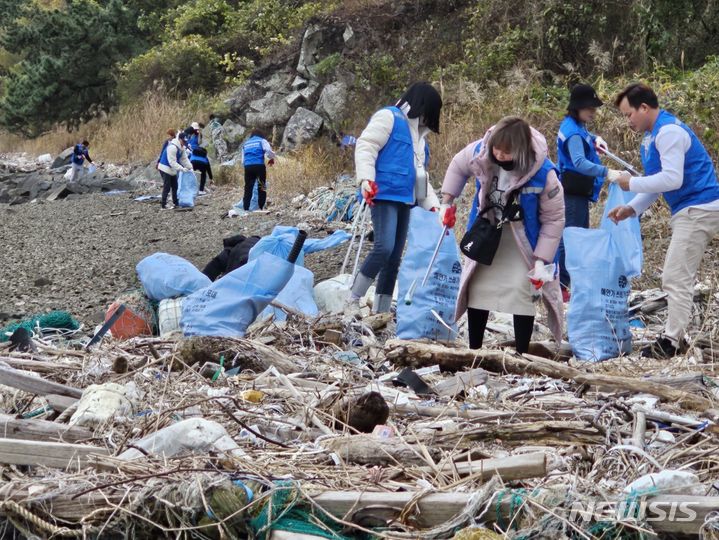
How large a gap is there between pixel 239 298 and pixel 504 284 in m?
1.68

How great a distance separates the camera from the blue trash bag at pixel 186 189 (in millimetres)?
18328

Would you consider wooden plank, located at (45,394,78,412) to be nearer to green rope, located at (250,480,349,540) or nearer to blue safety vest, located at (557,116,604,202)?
green rope, located at (250,480,349,540)

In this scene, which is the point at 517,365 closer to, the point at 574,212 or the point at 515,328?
the point at 515,328

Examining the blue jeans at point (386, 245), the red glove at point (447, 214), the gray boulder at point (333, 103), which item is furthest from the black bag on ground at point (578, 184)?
the gray boulder at point (333, 103)

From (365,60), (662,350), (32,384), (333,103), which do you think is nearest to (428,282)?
(662,350)

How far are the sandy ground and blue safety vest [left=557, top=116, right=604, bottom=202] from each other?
2.63 meters

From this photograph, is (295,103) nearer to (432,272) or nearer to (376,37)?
(376,37)

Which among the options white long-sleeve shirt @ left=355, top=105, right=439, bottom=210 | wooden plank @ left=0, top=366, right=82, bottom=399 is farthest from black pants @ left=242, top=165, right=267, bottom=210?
wooden plank @ left=0, top=366, right=82, bottom=399

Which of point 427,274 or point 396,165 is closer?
point 427,274

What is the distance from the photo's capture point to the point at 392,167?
7.06 meters

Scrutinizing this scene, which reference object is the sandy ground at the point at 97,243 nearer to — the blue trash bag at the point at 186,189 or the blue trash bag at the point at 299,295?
the blue trash bag at the point at 186,189

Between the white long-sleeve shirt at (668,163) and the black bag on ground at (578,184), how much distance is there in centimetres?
183

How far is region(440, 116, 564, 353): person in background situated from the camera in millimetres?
5566

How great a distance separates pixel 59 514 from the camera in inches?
129
